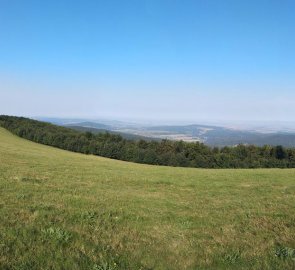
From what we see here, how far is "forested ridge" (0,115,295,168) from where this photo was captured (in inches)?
3620

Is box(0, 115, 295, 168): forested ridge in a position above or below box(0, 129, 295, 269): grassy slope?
below

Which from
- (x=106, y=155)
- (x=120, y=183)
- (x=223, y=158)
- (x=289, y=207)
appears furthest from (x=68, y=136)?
(x=289, y=207)

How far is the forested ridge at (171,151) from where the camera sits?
9194 centimetres

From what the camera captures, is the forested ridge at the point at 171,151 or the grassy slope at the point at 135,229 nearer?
the grassy slope at the point at 135,229

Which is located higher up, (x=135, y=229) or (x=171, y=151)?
(x=135, y=229)

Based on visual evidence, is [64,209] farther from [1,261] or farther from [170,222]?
[1,261]

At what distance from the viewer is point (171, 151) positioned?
98375mm

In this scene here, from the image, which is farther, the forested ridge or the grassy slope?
the forested ridge

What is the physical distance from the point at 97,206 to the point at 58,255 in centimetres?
509

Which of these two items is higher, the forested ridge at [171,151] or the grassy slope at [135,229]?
the grassy slope at [135,229]

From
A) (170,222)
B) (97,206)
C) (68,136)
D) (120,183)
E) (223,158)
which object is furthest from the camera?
(68,136)

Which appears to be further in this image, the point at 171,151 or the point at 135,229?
the point at 171,151

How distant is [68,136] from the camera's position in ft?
344

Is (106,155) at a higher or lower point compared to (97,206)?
lower
